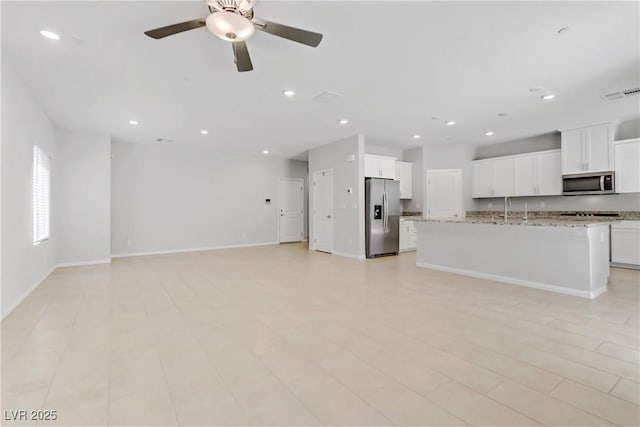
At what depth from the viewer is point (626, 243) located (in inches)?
212

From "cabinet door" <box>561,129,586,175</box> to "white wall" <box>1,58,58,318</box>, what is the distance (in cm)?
900

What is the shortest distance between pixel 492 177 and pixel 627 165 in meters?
2.35

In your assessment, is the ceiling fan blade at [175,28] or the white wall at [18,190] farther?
the white wall at [18,190]

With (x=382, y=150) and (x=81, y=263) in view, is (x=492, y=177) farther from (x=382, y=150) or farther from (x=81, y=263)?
(x=81, y=263)

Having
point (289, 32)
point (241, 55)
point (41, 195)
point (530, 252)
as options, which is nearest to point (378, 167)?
point (530, 252)

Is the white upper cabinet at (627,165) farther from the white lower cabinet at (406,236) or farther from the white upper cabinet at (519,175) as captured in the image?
the white lower cabinet at (406,236)

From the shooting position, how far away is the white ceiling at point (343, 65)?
8.11 feet

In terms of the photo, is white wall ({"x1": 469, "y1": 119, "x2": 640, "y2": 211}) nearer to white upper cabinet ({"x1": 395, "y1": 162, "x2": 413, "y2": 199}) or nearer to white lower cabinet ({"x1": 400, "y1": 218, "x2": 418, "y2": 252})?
white upper cabinet ({"x1": 395, "y1": 162, "x2": 413, "y2": 199})

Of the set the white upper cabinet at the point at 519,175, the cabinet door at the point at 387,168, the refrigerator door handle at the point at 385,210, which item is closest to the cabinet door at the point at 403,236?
the refrigerator door handle at the point at 385,210

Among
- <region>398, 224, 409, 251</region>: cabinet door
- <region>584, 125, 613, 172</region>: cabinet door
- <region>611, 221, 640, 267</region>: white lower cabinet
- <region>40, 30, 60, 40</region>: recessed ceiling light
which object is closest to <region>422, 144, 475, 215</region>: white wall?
<region>398, 224, 409, 251</region>: cabinet door

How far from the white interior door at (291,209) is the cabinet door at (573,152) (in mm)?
6778

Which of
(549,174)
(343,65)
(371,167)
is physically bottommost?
(549,174)

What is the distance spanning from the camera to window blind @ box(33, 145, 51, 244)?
168 inches

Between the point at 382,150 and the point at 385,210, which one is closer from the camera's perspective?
the point at 385,210
